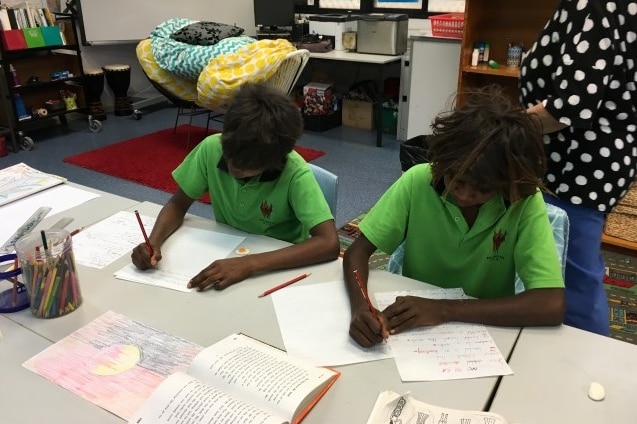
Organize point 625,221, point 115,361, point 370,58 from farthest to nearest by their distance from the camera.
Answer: point 370,58, point 625,221, point 115,361

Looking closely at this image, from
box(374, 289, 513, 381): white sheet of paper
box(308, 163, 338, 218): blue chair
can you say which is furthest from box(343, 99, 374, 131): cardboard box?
box(374, 289, 513, 381): white sheet of paper

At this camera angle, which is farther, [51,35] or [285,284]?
[51,35]

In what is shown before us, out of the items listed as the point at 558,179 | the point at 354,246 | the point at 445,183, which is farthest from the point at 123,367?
the point at 558,179

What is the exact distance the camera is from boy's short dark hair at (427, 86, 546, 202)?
105 centimetres

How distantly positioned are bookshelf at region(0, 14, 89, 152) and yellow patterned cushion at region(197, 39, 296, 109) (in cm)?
142

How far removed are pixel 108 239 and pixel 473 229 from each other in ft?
3.02

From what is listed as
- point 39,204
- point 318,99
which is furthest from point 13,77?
point 39,204

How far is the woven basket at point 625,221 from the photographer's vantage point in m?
2.68

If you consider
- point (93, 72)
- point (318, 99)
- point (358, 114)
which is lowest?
point (358, 114)

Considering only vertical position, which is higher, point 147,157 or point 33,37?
point 33,37

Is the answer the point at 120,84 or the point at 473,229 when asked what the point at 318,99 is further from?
the point at 473,229

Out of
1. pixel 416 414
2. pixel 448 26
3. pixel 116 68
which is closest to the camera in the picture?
pixel 416 414

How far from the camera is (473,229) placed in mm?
1230

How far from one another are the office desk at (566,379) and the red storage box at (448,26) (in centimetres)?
287
